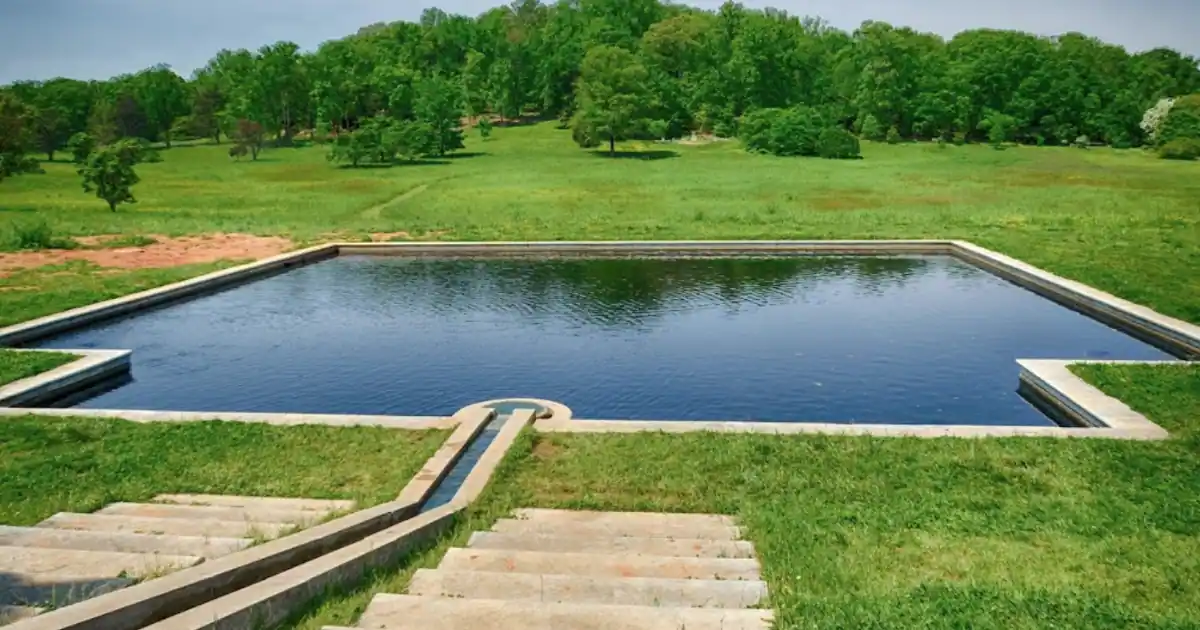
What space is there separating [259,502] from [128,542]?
1938 millimetres

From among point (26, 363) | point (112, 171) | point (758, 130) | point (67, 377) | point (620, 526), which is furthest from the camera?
point (758, 130)

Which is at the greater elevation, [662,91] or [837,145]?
[662,91]

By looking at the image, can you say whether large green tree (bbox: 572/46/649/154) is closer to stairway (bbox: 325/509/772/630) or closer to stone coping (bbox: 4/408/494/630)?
stone coping (bbox: 4/408/494/630)

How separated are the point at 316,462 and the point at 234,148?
214 feet

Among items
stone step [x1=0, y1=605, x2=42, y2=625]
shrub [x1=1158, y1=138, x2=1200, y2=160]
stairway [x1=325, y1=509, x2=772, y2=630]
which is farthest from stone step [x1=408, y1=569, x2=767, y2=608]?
shrub [x1=1158, y1=138, x2=1200, y2=160]

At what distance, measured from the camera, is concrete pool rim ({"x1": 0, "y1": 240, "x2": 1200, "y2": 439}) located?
441 inches

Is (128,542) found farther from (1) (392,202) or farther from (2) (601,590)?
(1) (392,202)

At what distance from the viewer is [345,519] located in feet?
25.3

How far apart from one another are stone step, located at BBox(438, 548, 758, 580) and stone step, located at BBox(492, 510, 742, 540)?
83 centimetres

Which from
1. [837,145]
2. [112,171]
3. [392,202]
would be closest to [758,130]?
[837,145]

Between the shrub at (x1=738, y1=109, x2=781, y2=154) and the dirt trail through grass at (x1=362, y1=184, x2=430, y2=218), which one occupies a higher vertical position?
the shrub at (x1=738, y1=109, x2=781, y2=154)

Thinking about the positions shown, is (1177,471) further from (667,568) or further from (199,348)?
(199,348)

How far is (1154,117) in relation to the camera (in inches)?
2749

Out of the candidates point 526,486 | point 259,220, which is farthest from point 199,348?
point 259,220
